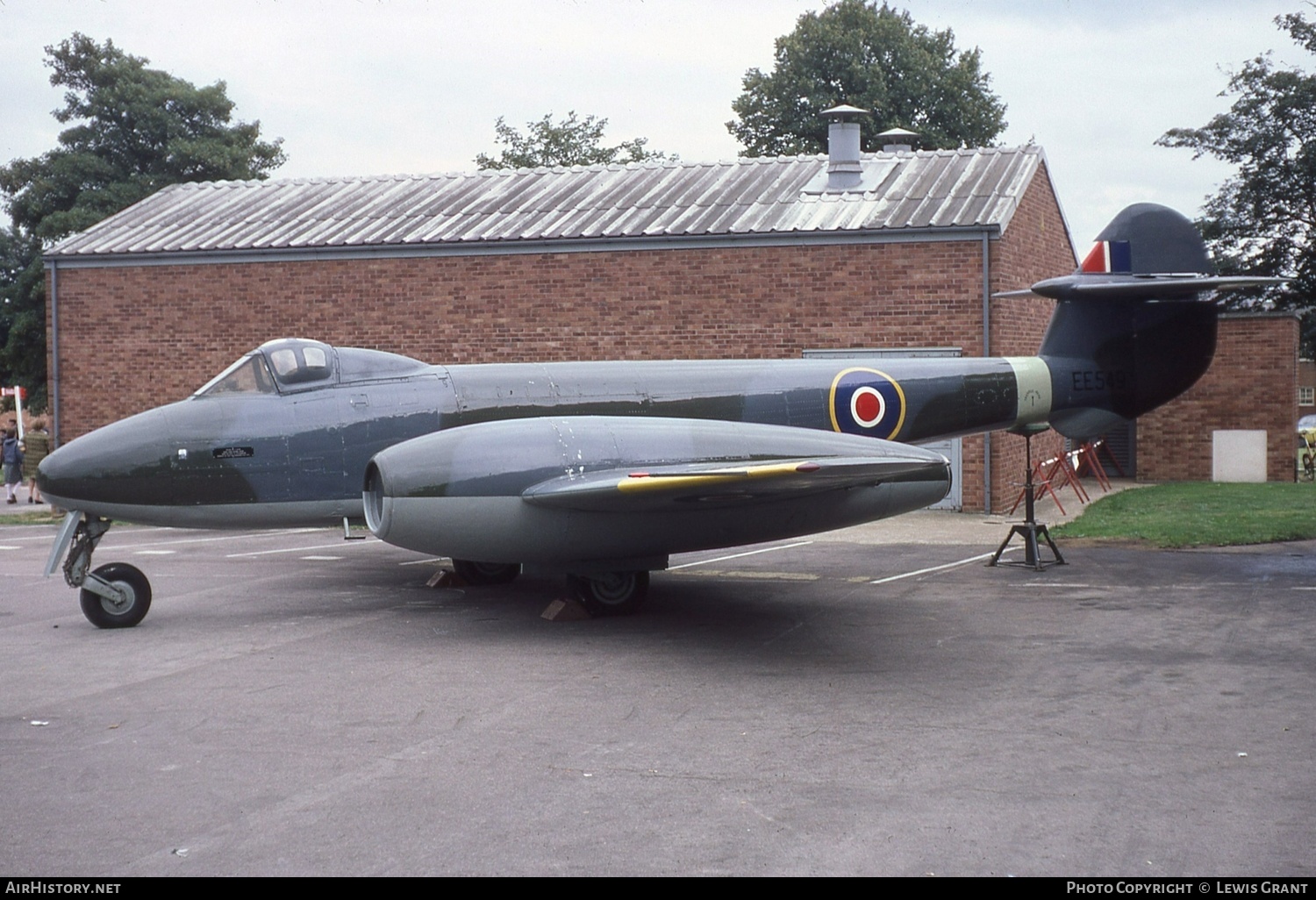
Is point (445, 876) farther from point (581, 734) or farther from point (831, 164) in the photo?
point (831, 164)

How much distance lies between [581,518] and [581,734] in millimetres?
3130

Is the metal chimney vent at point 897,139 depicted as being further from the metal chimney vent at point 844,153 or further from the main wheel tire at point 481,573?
the main wheel tire at point 481,573

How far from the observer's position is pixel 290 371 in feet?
36.6

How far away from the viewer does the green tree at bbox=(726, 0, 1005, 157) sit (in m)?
47.0

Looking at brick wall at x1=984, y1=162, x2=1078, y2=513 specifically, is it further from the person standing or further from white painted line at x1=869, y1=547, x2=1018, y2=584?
the person standing

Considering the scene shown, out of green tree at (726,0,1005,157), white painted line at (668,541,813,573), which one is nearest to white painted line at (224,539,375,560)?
white painted line at (668,541,813,573)

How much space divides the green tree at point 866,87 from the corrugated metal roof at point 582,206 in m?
23.7

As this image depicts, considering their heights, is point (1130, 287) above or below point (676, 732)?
above

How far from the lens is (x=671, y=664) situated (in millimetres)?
8758

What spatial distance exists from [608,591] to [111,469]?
4148mm

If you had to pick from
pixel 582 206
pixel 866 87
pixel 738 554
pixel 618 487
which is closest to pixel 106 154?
pixel 582 206

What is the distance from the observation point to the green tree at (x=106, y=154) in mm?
37156

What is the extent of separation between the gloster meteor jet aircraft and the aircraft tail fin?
0.02 metres

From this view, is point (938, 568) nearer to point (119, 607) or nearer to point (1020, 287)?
point (119, 607)
